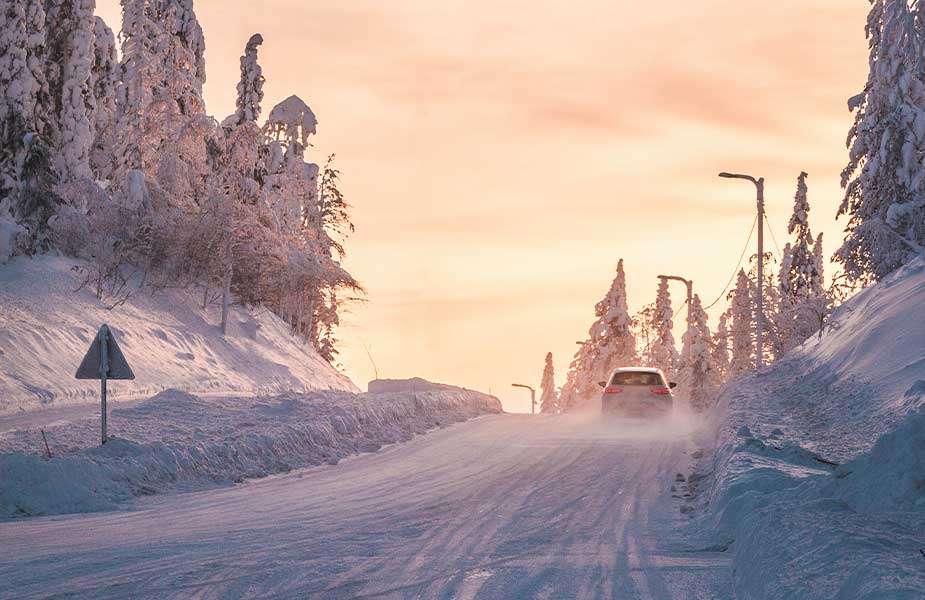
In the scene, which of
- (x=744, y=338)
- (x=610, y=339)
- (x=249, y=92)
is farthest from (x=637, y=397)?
(x=610, y=339)

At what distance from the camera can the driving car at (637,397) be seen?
25422 millimetres

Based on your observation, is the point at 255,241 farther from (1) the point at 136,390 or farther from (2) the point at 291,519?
(2) the point at 291,519

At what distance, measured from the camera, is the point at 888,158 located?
33125mm

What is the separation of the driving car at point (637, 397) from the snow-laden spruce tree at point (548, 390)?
93.1m

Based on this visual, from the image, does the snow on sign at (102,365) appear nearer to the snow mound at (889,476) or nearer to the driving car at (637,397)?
the snow mound at (889,476)

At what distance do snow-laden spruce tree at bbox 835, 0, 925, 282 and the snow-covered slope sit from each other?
22.5 metres

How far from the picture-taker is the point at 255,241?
141 feet

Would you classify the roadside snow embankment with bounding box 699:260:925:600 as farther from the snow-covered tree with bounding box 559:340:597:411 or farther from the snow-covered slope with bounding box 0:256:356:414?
the snow-covered tree with bounding box 559:340:597:411

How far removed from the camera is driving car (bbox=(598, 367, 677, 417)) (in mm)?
25422

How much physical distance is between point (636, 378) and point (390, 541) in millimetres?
18073

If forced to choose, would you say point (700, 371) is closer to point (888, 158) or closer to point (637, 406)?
point (888, 158)

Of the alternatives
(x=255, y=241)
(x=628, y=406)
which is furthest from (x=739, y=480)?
(x=255, y=241)

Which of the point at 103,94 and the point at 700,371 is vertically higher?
the point at 103,94

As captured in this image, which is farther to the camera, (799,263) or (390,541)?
(799,263)
